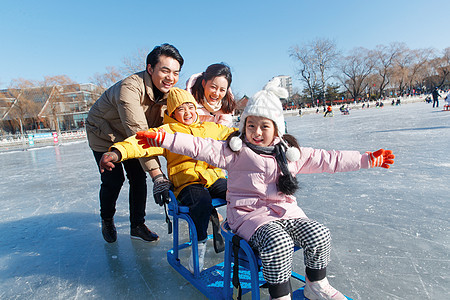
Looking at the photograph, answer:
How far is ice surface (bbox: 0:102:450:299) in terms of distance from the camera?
5.42 feet

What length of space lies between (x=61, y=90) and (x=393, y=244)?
3931 cm

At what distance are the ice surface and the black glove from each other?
51 cm

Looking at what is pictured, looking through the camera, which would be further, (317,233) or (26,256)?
(26,256)

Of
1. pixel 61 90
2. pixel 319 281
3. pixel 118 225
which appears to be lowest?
pixel 118 225

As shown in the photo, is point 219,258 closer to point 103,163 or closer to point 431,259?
point 103,163

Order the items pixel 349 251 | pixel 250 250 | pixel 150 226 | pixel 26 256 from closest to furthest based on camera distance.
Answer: pixel 250 250, pixel 349 251, pixel 26 256, pixel 150 226

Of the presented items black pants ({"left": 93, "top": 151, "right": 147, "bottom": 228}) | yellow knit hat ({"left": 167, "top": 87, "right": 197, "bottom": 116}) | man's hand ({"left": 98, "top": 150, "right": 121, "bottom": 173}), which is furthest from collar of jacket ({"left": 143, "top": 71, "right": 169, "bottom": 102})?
man's hand ({"left": 98, "top": 150, "right": 121, "bottom": 173})

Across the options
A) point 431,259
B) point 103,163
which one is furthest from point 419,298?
point 103,163

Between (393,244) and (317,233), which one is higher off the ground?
(317,233)

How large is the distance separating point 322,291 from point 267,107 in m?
0.91

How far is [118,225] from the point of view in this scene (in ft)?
9.41

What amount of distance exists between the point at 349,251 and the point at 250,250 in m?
1.05

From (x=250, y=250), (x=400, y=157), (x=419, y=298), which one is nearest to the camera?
(x=250, y=250)

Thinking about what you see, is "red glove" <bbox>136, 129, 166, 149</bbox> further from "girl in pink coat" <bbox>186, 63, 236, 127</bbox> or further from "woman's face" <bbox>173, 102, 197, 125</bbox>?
"girl in pink coat" <bbox>186, 63, 236, 127</bbox>
